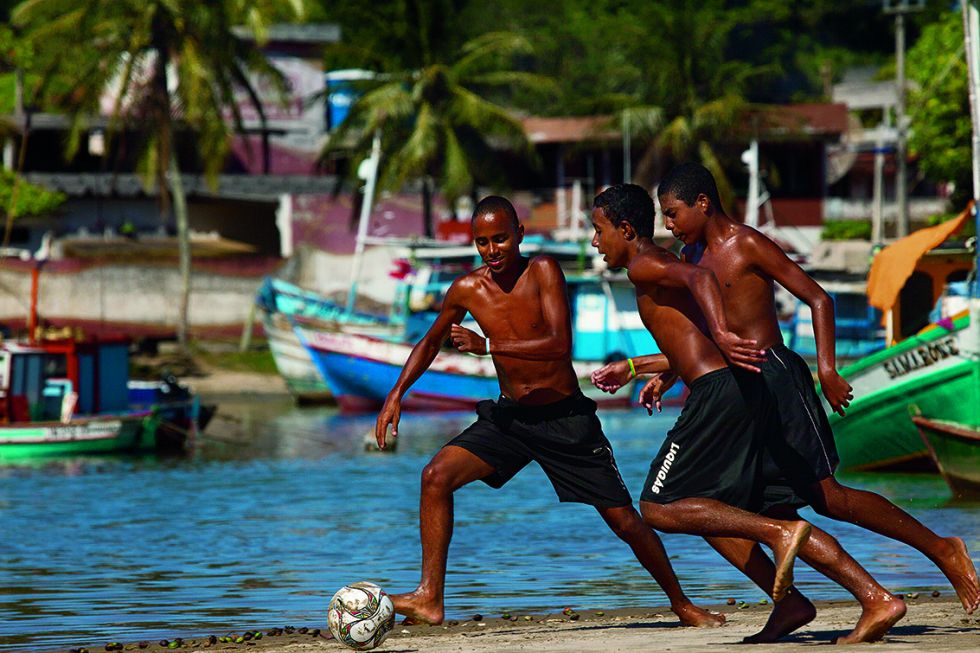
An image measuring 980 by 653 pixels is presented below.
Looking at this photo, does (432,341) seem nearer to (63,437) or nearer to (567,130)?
(63,437)

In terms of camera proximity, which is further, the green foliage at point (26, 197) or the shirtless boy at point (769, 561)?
the green foliage at point (26, 197)

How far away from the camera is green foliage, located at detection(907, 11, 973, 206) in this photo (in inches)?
1355

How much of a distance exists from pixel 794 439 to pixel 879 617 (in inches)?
30.8

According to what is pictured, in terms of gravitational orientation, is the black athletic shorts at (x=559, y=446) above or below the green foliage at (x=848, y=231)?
above

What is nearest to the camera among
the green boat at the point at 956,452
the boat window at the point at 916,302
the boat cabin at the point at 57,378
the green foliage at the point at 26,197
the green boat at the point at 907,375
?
the green boat at the point at 956,452

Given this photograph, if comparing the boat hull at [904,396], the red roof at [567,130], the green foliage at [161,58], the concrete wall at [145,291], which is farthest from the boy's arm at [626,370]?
the red roof at [567,130]

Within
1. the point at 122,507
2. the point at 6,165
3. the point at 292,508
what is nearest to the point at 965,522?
the point at 292,508

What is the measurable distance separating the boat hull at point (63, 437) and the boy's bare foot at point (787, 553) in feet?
60.5

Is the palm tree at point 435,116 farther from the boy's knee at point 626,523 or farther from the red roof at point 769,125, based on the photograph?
the boy's knee at point 626,523

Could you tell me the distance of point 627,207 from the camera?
7.46 m

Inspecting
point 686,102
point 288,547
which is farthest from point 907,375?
point 686,102

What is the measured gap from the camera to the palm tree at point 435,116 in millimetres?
42406

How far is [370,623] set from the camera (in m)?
7.39

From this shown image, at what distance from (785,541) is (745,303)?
107 cm
